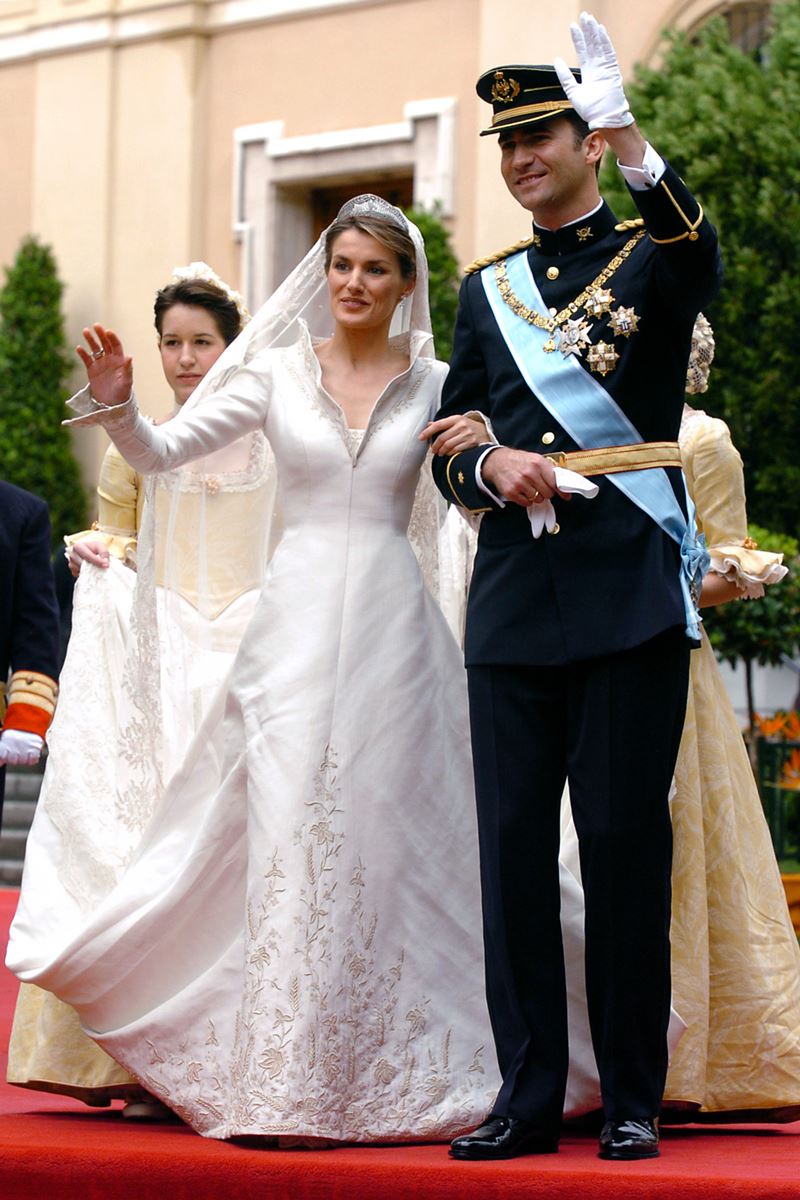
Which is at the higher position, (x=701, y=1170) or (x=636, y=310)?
(x=636, y=310)

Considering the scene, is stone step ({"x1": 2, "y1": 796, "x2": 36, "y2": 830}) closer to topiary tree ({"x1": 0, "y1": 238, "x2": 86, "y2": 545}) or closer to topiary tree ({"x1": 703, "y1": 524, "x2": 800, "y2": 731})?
topiary tree ({"x1": 703, "y1": 524, "x2": 800, "y2": 731})

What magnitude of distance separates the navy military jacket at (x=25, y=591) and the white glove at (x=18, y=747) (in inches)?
5.3

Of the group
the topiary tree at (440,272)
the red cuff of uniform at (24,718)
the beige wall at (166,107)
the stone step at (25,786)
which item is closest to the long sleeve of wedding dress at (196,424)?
the red cuff of uniform at (24,718)

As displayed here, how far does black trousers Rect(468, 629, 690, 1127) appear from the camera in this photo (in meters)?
A: 3.60

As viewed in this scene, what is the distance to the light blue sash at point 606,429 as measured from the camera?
3656 mm

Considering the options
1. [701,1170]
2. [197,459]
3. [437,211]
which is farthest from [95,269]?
[701,1170]

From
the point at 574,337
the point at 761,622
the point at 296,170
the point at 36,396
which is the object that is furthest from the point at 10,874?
the point at 574,337

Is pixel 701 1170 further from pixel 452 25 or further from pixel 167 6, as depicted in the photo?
pixel 167 6

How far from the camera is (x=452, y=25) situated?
1377cm

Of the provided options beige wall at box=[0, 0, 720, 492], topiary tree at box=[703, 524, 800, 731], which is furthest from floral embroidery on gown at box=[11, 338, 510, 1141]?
beige wall at box=[0, 0, 720, 492]


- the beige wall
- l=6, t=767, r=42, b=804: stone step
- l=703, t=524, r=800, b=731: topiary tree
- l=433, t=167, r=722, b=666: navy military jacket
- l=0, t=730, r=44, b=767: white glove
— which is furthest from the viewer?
the beige wall

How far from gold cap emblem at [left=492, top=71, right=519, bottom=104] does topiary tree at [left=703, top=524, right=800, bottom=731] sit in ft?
17.1

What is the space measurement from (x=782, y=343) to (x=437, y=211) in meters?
3.44

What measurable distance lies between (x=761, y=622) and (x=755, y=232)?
2.65 meters
